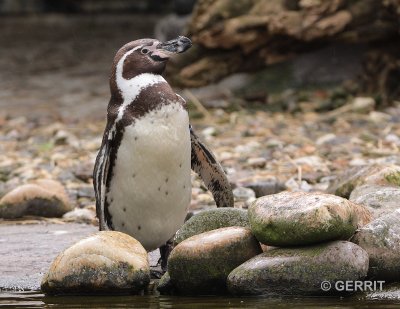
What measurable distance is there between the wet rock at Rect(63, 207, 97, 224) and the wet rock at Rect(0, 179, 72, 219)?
0.07 metres

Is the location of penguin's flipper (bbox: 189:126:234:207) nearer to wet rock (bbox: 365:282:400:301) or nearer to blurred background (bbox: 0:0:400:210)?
wet rock (bbox: 365:282:400:301)

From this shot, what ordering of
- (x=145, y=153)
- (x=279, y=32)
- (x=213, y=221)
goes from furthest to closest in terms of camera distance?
(x=279, y=32) < (x=145, y=153) < (x=213, y=221)

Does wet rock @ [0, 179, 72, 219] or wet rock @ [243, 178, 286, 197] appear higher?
wet rock @ [243, 178, 286, 197]

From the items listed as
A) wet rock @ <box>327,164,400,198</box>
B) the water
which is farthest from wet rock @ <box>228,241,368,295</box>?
wet rock @ <box>327,164,400,198</box>

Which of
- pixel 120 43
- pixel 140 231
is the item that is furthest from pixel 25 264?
pixel 120 43

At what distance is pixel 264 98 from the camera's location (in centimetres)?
1032

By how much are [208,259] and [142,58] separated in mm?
1151

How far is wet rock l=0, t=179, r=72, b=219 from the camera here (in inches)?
254

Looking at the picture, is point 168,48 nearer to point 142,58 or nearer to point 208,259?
point 142,58

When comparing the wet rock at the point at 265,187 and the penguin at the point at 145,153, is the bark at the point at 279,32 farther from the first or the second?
the penguin at the point at 145,153

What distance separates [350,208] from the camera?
420 cm

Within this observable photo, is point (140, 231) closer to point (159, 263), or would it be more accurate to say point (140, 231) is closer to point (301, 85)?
point (159, 263)

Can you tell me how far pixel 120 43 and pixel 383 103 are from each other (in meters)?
5.79

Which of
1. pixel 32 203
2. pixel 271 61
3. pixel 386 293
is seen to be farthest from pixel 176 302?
pixel 271 61
